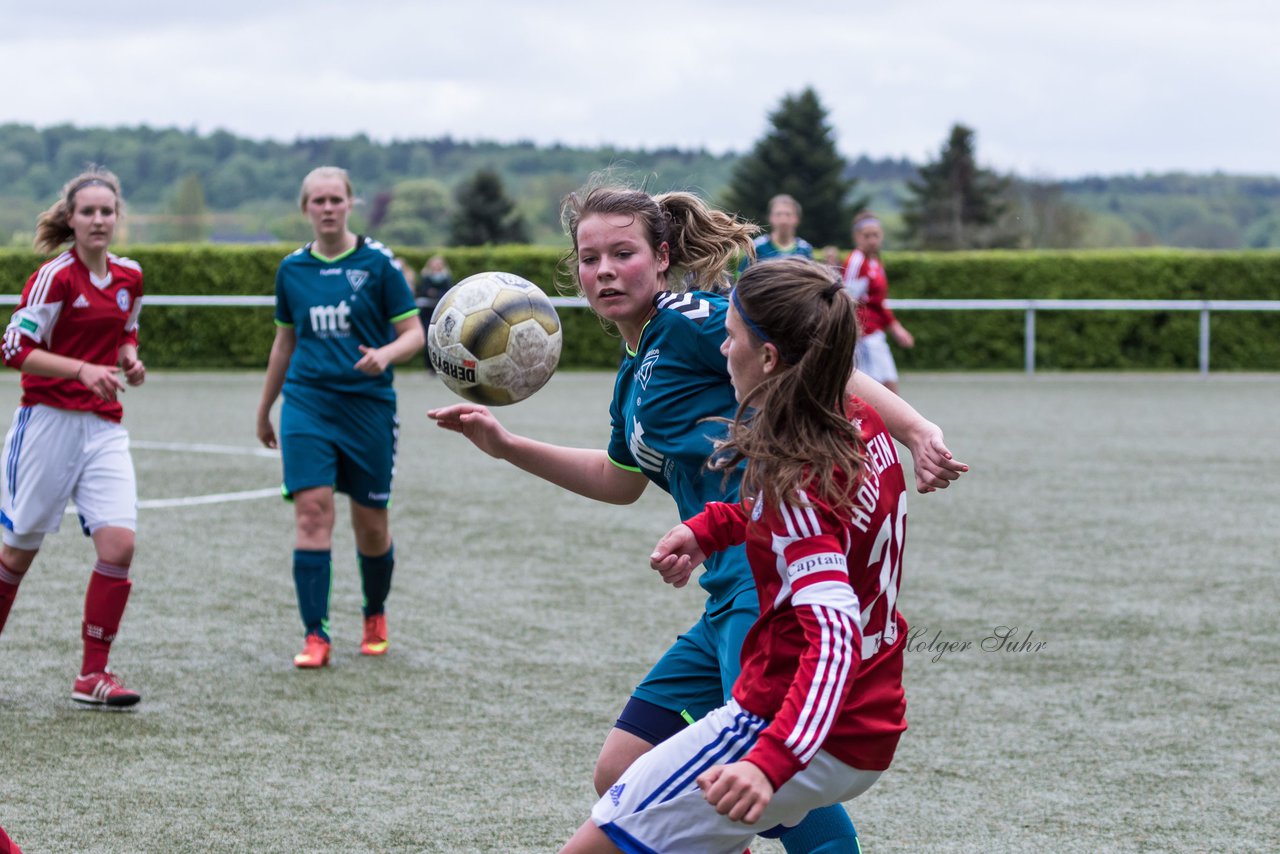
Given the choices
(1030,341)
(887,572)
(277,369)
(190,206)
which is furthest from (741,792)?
(190,206)

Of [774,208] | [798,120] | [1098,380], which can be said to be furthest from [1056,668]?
[798,120]

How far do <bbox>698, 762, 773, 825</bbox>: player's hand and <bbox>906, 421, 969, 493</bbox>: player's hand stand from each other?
0.79 meters

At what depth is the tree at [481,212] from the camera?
64.7m

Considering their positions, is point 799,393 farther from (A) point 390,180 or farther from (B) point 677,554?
(A) point 390,180

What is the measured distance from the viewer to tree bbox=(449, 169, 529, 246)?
64.7m

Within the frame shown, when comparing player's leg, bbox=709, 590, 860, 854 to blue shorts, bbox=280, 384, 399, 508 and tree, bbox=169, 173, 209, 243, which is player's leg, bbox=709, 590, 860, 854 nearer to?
blue shorts, bbox=280, 384, 399, 508

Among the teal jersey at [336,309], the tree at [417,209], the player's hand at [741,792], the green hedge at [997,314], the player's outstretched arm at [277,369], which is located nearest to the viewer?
the player's hand at [741,792]

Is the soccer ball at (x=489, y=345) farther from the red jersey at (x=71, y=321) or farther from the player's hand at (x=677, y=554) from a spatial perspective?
the red jersey at (x=71, y=321)

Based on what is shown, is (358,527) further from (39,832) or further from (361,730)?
(39,832)

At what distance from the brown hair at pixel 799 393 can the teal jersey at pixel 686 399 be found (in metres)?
0.60

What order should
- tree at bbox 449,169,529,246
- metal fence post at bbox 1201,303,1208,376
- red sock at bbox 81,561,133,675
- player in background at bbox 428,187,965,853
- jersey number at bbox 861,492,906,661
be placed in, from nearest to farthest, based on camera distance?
jersey number at bbox 861,492,906,661 < player in background at bbox 428,187,965,853 < red sock at bbox 81,561,133,675 < metal fence post at bbox 1201,303,1208,376 < tree at bbox 449,169,529,246

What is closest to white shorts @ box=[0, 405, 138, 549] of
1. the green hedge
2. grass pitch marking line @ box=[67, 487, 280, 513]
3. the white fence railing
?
grass pitch marking line @ box=[67, 487, 280, 513]

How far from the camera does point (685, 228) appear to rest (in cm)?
359

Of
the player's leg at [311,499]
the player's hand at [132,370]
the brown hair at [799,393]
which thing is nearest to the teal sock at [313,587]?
the player's leg at [311,499]
